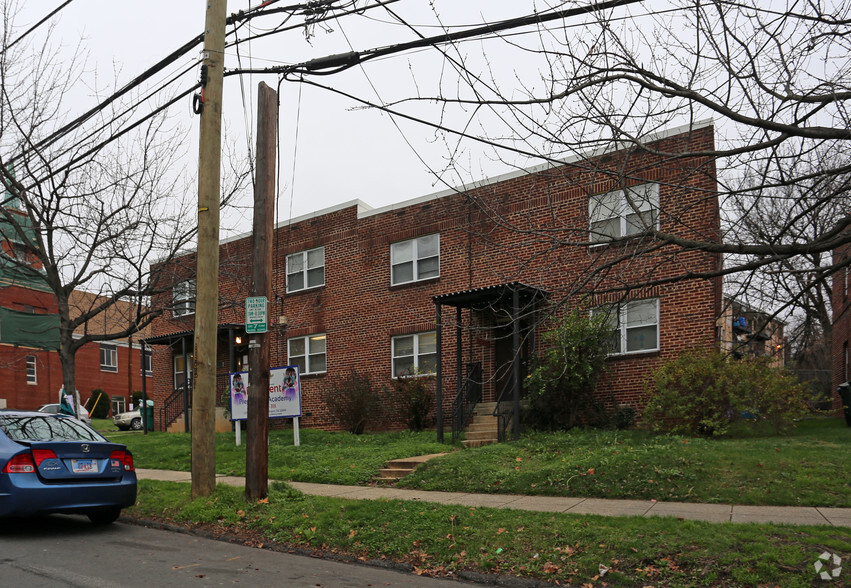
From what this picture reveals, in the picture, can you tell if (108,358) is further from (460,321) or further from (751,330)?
(751,330)

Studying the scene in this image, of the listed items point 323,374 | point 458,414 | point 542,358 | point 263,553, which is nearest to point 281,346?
point 323,374

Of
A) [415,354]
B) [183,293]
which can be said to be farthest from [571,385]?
[183,293]

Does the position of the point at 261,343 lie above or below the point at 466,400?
above

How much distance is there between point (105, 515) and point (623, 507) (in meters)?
6.51

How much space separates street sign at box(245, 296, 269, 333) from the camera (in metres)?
9.27

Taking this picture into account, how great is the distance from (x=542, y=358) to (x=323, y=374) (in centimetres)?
850

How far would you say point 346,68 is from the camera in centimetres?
1038

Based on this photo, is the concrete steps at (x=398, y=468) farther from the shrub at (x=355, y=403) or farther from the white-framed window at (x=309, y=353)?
the white-framed window at (x=309, y=353)

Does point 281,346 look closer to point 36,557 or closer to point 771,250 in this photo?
point 36,557

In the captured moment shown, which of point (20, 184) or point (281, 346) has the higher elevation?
point (20, 184)

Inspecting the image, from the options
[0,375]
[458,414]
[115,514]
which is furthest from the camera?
[0,375]

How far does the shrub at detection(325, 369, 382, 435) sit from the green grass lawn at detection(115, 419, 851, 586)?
15.7ft

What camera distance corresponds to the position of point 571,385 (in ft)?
49.1

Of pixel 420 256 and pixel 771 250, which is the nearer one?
pixel 771 250
